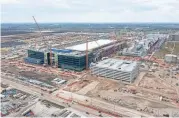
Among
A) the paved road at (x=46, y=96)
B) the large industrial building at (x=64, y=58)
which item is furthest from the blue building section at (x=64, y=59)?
the paved road at (x=46, y=96)

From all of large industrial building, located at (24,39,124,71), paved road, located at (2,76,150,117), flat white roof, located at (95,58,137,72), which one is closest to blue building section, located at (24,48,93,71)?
large industrial building, located at (24,39,124,71)

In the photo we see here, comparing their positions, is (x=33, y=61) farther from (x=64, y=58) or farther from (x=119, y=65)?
(x=119, y=65)

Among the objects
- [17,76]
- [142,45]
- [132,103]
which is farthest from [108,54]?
[132,103]

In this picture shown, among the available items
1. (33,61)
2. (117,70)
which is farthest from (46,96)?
(33,61)

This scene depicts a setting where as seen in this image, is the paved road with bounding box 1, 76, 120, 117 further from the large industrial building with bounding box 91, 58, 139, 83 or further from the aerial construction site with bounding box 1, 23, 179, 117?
the large industrial building with bounding box 91, 58, 139, 83

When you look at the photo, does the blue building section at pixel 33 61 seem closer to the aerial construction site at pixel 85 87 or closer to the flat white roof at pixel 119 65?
the aerial construction site at pixel 85 87

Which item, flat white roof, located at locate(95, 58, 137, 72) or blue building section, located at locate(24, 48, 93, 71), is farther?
blue building section, located at locate(24, 48, 93, 71)

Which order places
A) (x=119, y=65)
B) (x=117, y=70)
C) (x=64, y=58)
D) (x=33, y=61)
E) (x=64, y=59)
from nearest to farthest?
1. (x=117, y=70)
2. (x=119, y=65)
3. (x=64, y=58)
4. (x=64, y=59)
5. (x=33, y=61)

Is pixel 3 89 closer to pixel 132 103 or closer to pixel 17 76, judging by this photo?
pixel 17 76
